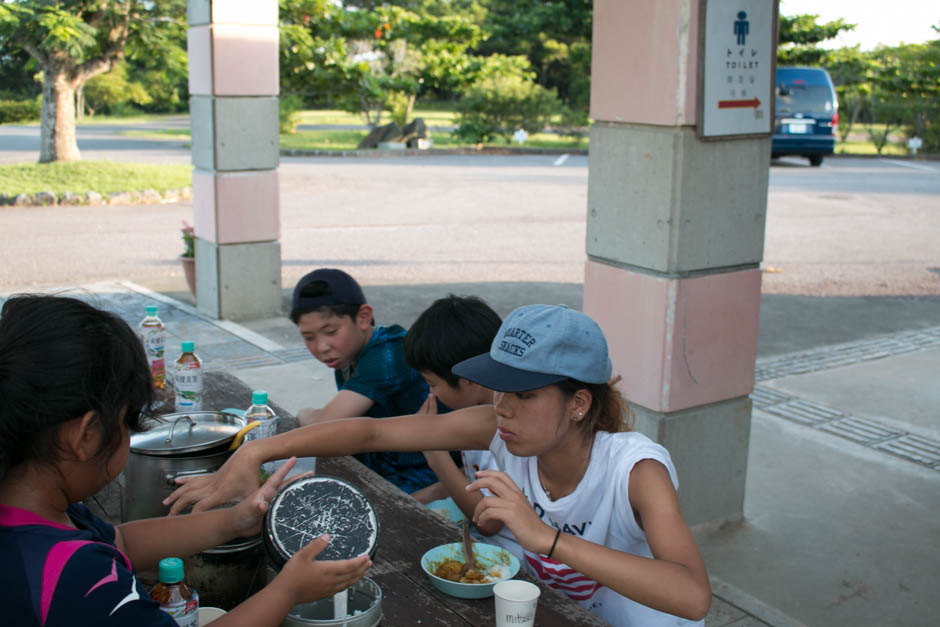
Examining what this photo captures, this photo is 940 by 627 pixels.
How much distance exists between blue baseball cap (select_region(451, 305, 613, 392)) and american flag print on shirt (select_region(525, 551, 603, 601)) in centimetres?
50

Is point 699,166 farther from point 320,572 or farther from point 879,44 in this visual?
point 879,44

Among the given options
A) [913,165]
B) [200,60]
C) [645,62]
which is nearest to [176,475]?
[645,62]

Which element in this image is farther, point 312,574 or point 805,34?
point 805,34

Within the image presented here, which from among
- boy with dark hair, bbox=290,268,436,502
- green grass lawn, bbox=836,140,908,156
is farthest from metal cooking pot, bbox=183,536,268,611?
green grass lawn, bbox=836,140,908,156

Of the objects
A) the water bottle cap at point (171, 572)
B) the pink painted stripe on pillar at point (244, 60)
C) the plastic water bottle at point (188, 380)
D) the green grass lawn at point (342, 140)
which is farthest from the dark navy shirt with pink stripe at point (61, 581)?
the green grass lawn at point (342, 140)

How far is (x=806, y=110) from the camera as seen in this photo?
67.8 feet

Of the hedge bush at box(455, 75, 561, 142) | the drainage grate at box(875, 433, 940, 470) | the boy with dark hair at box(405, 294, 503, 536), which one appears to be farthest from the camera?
the hedge bush at box(455, 75, 561, 142)

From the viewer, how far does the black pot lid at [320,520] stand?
1.88 metres

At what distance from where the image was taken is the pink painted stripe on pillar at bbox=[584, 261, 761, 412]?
3975 millimetres

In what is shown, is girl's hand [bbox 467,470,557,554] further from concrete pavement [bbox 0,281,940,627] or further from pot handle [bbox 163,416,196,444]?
concrete pavement [bbox 0,281,940,627]

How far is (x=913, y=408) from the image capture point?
604cm

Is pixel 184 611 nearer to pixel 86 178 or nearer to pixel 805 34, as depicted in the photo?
pixel 86 178

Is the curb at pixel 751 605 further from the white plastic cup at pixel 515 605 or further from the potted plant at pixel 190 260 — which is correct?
the potted plant at pixel 190 260

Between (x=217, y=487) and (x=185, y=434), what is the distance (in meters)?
0.19
